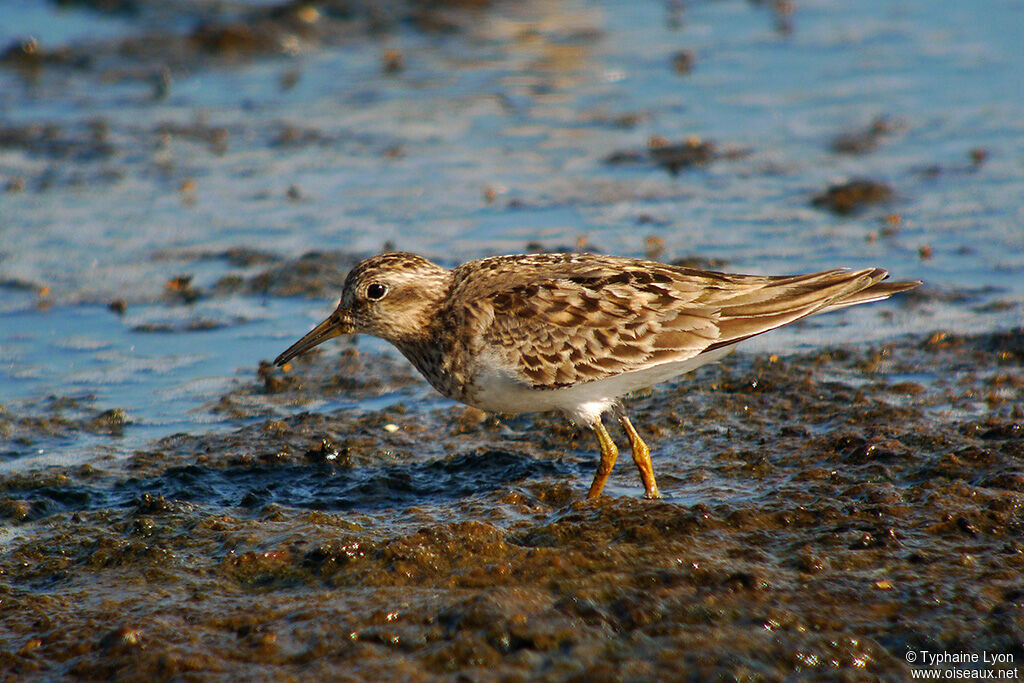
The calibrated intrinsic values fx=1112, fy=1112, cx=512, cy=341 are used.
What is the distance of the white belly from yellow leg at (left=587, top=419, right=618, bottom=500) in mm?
84

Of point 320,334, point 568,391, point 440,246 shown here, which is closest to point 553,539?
point 568,391

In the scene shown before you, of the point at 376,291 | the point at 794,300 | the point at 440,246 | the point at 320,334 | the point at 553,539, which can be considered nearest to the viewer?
the point at 553,539

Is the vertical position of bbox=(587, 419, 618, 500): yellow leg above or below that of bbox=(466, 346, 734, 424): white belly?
below

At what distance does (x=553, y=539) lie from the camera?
5930mm

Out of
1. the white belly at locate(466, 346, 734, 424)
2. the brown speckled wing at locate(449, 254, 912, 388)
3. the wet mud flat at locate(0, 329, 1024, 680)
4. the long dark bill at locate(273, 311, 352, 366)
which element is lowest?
the wet mud flat at locate(0, 329, 1024, 680)

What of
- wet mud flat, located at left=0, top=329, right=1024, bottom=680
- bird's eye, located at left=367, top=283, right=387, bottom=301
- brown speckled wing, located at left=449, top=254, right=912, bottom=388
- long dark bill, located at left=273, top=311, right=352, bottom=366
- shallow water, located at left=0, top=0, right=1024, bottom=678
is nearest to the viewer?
wet mud flat, located at left=0, top=329, right=1024, bottom=680

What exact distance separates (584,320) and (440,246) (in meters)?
4.16

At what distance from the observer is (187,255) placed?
422 inches

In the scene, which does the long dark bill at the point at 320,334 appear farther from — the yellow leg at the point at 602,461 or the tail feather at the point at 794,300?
the tail feather at the point at 794,300

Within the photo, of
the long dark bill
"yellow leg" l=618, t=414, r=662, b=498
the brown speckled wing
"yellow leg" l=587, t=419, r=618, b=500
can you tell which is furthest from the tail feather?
the long dark bill

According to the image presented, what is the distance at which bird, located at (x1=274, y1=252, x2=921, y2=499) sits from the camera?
6.64 meters

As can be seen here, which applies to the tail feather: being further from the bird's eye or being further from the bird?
the bird's eye

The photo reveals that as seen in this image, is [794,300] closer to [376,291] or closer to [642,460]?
[642,460]

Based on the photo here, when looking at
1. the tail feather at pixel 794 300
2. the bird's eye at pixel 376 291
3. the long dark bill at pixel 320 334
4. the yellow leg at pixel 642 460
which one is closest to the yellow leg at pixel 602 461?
the yellow leg at pixel 642 460
